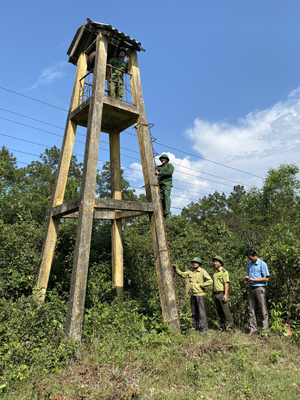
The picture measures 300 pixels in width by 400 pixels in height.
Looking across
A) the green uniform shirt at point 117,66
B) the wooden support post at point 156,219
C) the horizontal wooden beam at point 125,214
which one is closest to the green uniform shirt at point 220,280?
the wooden support post at point 156,219

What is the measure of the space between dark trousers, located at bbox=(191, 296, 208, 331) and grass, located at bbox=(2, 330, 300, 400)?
0.87 metres

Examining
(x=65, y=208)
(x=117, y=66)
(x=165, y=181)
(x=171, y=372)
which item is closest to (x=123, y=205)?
(x=65, y=208)

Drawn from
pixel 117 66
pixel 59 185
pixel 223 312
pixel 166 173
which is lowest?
pixel 223 312

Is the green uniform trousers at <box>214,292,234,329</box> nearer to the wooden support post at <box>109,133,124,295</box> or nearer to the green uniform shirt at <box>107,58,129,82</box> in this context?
the wooden support post at <box>109,133,124,295</box>

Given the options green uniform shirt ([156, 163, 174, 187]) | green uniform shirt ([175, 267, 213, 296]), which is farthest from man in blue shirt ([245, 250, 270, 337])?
green uniform shirt ([156, 163, 174, 187])

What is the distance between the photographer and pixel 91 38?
7.24 m

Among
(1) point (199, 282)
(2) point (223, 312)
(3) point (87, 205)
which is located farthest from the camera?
(1) point (199, 282)

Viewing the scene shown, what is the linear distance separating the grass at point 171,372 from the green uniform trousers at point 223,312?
3.30 ft

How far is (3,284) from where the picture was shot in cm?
620

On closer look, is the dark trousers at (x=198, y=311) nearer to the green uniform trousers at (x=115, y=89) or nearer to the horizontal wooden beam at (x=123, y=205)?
the horizontal wooden beam at (x=123, y=205)

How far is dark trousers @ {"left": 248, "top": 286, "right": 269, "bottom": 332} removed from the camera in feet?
19.8

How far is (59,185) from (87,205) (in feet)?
5.38

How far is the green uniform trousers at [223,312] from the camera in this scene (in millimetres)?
6453

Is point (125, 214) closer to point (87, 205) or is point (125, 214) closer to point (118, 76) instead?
point (87, 205)
